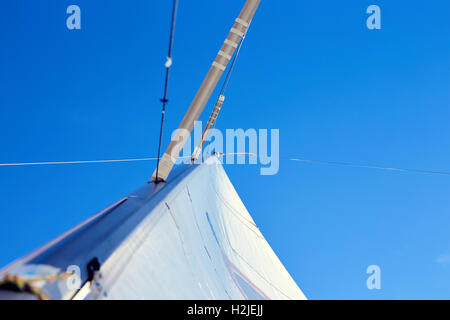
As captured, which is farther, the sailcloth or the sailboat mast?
the sailboat mast

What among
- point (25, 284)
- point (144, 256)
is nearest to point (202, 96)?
point (144, 256)

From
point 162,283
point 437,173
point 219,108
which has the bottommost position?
point 162,283

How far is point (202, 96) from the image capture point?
9.38 ft

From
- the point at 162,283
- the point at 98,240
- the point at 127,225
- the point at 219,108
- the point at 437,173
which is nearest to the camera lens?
the point at 98,240

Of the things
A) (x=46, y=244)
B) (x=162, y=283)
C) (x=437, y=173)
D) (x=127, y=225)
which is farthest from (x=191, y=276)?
(x=437, y=173)

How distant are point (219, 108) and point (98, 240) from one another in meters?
5.57

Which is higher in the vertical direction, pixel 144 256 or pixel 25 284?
pixel 25 284

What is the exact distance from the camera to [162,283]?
63.1 inches

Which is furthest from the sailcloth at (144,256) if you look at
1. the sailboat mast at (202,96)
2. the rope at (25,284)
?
the sailboat mast at (202,96)

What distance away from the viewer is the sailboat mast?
9.20 feet

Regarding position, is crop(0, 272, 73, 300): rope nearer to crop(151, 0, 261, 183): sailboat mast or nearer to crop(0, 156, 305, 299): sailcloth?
crop(0, 156, 305, 299): sailcloth

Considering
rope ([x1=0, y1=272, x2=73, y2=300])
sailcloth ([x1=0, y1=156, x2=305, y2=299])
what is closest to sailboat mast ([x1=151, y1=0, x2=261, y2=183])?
sailcloth ([x1=0, y1=156, x2=305, y2=299])

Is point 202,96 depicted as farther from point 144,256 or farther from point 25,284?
point 25,284
